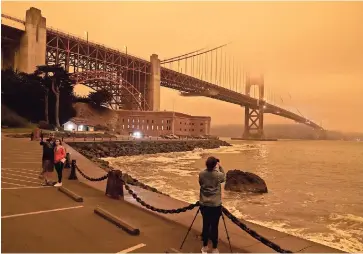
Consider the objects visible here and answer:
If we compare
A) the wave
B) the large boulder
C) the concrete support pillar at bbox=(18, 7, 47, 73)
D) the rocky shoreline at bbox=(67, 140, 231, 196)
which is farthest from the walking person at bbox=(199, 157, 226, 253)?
the concrete support pillar at bbox=(18, 7, 47, 73)

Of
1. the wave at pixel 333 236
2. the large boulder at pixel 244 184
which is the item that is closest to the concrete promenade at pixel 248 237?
the wave at pixel 333 236

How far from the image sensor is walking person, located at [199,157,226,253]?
5.24 m

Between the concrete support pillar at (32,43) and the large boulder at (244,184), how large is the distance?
46.0 metres

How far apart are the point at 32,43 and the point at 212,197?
185 ft

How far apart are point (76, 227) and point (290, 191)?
50.2ft

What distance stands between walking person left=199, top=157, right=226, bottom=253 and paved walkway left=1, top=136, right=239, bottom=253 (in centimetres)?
39

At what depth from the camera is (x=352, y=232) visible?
10.5 m

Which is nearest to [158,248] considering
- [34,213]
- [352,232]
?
[34,213]

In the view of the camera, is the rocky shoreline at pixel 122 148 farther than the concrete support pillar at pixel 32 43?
No

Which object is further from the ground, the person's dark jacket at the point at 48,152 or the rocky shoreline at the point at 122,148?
the person's dark jacket at the point at 48,152

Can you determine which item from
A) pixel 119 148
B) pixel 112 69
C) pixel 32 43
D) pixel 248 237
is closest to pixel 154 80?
pixel 112 69

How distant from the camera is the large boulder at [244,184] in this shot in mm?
17141

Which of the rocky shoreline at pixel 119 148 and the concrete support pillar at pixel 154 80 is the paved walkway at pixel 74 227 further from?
the concrete support pillar at pixel 154 80

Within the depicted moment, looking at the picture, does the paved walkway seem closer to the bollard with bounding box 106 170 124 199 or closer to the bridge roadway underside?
the bollard with bounding box 106 170 124 199
